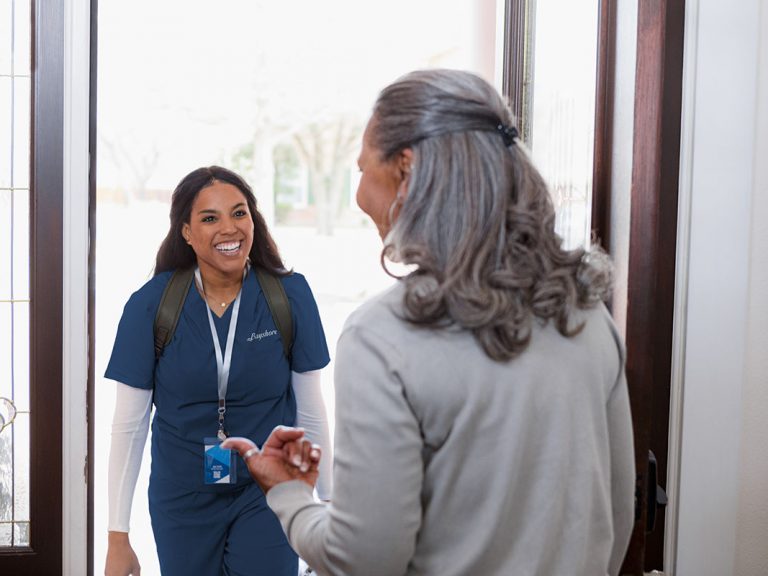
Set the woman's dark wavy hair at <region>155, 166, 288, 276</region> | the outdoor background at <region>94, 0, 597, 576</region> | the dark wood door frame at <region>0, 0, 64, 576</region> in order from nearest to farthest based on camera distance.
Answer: the woman's dark wavy hair at <region>155, 166, 288, 276</region> → the dark wood door frame at <region>0, 0, 64, 576</region> → the outdoor background at <region>94, 0, 597, 576</region>

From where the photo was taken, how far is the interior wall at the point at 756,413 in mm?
1831

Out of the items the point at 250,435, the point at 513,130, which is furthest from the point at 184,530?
the point at 513,130

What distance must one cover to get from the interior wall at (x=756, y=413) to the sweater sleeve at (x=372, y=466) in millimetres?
1097

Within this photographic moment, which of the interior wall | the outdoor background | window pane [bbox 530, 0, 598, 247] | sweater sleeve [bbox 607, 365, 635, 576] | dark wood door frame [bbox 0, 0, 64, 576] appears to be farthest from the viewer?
the outdoor background

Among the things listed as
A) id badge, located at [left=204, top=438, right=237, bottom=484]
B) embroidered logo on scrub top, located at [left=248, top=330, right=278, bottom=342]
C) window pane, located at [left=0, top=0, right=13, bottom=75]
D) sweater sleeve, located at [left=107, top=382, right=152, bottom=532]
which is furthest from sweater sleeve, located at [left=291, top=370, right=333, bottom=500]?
window pane, located at [left=0, top=0, right=13, bottom=75]

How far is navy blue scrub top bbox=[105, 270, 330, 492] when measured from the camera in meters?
2.28

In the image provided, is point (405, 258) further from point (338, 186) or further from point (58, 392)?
point (338, 186)

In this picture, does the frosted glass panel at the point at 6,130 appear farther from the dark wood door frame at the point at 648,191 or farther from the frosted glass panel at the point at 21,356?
the dark wood door frame at the point at 648,191

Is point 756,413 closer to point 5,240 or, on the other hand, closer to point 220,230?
point 220,230

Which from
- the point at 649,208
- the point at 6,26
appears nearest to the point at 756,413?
the point at 649,208

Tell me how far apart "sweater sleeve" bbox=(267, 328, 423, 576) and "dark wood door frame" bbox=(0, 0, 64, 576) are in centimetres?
189

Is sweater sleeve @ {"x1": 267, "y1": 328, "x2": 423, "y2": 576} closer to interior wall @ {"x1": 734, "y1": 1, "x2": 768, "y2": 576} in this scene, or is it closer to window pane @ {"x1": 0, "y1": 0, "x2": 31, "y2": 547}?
interior wall @ {"x1": 734, "y1": 1, "x2": 768, "y2": 576}

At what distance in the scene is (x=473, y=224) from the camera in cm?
105

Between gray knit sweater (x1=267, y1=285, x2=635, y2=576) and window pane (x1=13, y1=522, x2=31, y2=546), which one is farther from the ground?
gray knit sweater (x1=267, y1=285, x2=635, y2=576)
